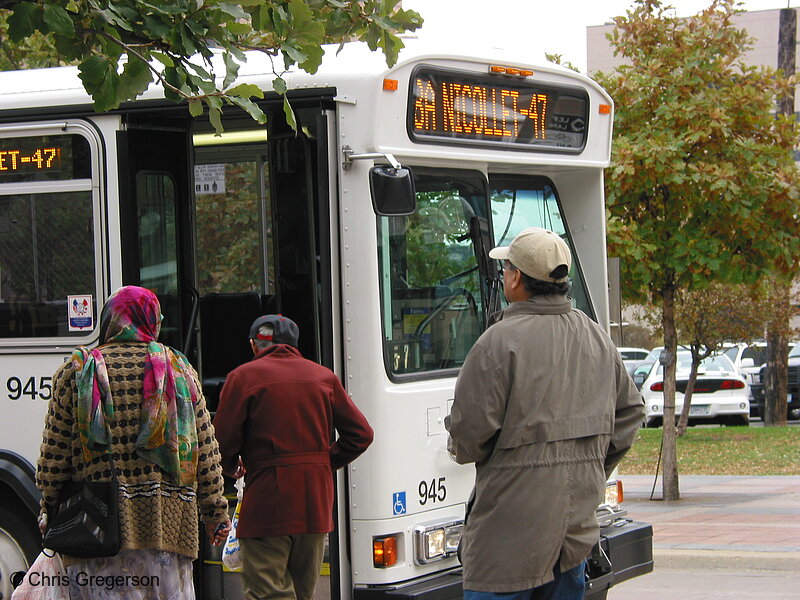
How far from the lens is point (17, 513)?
Answer: 21.0 feet

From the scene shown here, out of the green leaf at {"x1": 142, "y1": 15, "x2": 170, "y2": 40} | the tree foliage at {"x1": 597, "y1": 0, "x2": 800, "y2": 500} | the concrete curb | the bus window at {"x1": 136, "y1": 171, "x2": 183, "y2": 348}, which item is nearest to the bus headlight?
the bus window at {"x1": 136, "y1": 171, "x2": 183, "y2": 348}

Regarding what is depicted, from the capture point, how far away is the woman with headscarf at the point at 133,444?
4375 millimetres

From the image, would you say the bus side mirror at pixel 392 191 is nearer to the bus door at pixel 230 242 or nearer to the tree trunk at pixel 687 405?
the bus door at pixel 230 242

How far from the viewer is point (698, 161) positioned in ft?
38.1

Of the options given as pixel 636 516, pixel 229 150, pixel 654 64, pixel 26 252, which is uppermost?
pixel 654 64

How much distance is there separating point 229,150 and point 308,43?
280cm

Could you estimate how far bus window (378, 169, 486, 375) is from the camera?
5965 mm

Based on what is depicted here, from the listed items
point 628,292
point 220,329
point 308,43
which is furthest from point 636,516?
point 308,43

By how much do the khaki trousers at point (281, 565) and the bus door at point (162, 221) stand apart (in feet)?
5.06

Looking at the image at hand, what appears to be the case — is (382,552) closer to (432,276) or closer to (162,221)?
(432,276)

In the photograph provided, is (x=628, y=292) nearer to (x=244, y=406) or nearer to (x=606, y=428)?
(x=244, y=406)

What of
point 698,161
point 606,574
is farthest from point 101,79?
point 698,161

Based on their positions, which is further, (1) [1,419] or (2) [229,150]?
(2) [229,150]

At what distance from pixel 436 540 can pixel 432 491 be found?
9.5 inches
